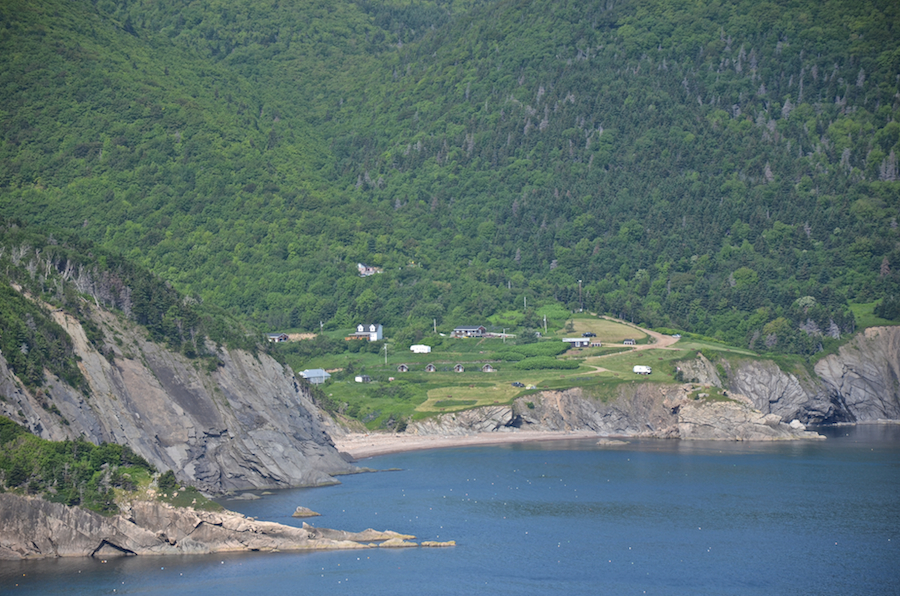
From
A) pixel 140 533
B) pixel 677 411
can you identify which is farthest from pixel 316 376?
pixel 140 533

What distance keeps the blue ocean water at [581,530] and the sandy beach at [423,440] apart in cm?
428

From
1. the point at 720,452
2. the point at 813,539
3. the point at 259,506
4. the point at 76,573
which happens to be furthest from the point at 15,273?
the point at 720,452

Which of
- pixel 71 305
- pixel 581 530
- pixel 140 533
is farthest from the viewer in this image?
pixel 71 305

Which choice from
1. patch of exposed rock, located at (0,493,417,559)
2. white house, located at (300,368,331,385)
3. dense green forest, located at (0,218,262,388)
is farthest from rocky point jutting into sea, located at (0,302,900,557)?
white house, located at (300,368,331,385)

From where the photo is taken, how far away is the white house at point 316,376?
188250mm

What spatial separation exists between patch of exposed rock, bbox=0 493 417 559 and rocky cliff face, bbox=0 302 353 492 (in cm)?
875

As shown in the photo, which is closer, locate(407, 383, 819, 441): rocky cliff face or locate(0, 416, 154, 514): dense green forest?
locate(0, 416, 154, 514): dense green forest

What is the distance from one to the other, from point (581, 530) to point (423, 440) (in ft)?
197

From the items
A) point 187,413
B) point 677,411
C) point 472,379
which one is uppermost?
point 472,379

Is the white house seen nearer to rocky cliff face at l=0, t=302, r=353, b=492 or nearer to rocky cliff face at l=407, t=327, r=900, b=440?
rocky cliff face at l=407, t=327, r=900, b=440

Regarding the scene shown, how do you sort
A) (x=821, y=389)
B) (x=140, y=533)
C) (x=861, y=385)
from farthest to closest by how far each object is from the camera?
1. (x=861, y=385)
2. (x=821, y=389)
3. (x=140, y=533)

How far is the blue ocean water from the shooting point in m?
84.4

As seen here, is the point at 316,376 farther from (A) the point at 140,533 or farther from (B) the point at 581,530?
(A) the point at 140,533

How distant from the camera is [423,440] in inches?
6393
